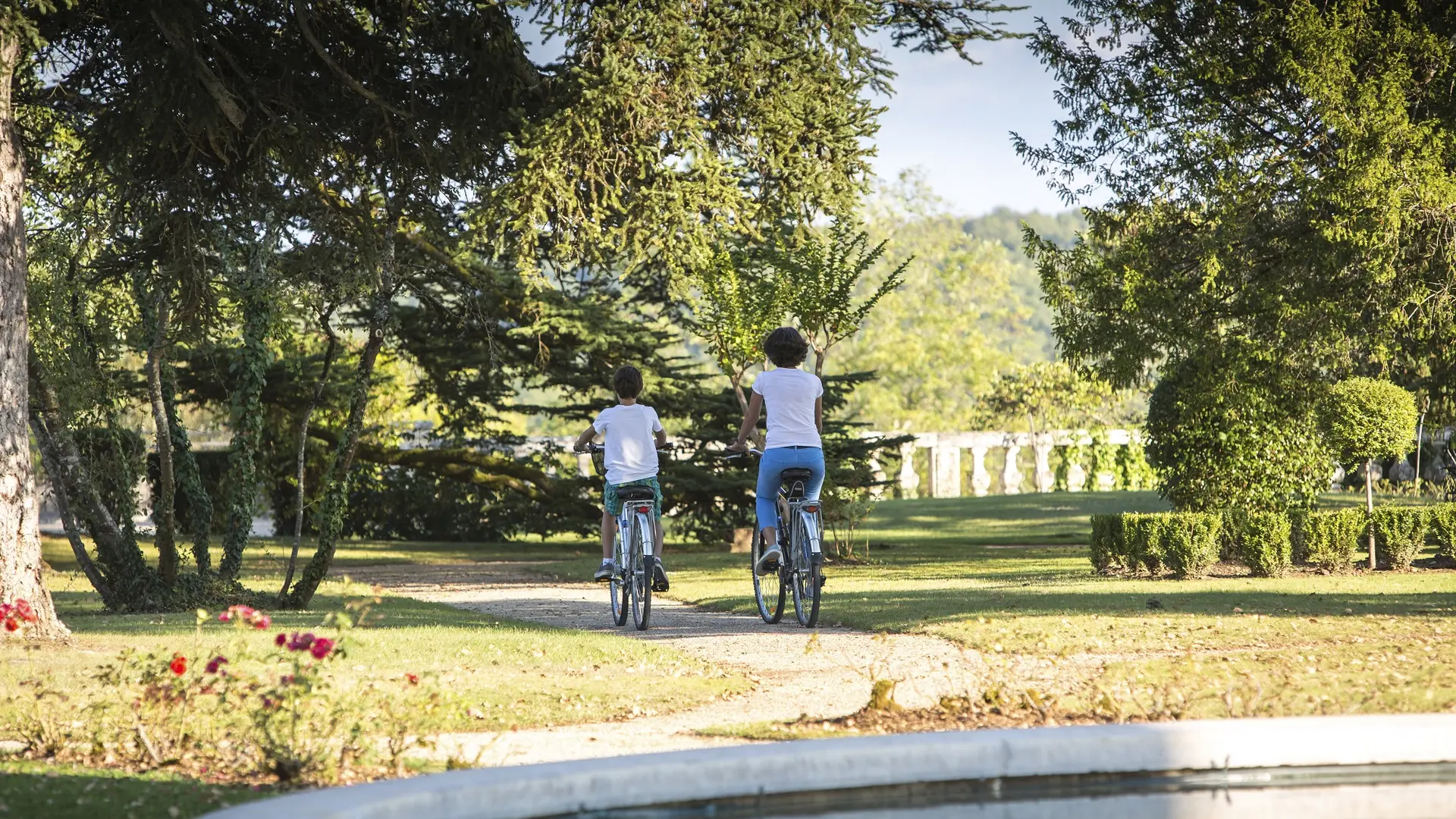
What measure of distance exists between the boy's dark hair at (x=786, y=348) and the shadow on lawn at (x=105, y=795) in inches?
242

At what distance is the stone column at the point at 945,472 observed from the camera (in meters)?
38.3

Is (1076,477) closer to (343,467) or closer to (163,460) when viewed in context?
(343,467)

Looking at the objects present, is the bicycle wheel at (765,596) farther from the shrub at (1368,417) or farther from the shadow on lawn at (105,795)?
the shrub at (1368,417)

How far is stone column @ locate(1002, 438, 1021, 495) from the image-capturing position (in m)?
36.4

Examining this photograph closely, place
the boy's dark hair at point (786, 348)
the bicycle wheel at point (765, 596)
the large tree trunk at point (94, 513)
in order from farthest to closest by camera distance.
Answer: the large tree trunk at point (94, 513) → the bicycle wheel at point (765, 596) → the boy's dark hair at point (786, 348)

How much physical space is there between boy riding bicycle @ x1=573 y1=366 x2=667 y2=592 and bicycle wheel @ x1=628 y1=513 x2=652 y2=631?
0.07 m

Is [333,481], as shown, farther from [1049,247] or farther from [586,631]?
[1049,247]

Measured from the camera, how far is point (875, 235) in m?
67.9

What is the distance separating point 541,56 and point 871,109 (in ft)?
9.50

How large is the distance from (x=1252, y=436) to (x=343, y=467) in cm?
960

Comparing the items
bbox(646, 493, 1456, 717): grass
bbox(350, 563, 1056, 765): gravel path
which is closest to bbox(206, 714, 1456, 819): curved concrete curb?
bbox(350, 563, 1056, 765): gravel path

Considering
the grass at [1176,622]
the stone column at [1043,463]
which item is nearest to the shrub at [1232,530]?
the grass at [1176,622]

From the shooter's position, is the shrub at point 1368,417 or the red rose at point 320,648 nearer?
the red rose at point 320,648

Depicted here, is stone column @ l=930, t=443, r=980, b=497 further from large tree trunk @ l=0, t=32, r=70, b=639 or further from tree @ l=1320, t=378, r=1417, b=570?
large tree trunk @ l=0, t=32, r=70, b=639
